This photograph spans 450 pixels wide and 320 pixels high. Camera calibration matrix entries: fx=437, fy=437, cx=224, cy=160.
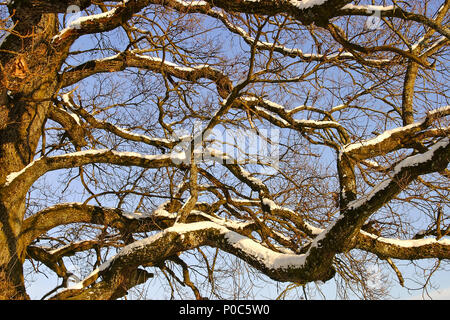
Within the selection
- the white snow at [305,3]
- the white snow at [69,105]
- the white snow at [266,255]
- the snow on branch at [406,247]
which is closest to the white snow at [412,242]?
the snow on branch at [406,247]

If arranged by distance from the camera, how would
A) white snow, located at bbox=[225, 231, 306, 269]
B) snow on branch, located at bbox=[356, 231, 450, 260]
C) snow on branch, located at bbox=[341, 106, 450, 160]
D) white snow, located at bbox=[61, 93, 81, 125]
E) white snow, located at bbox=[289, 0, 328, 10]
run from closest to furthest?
white snow, located at bbox=[289, 0, 328, 10] < white snow, located at bbox=[225, 231, 306, 269] < snow on branch, located at bbox=[356, 231, 450, 260] < snow on branch, located at bbox=[341, 106, 450, 160] < white snow, located at bbox=[61, 93, 81, 125]

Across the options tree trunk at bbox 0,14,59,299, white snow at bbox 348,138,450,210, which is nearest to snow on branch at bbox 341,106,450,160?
white snow at bbox 348,138,450,210

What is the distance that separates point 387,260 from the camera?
18.0 ft

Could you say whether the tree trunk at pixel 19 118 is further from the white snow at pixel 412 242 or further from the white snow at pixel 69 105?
the white snow at pixel 412 242

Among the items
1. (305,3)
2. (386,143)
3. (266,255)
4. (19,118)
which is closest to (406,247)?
(386,143)

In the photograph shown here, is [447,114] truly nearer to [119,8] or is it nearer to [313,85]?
[313,85]

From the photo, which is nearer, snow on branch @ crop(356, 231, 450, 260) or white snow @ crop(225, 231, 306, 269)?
white snow @ crop(225, 231, 306, 269)

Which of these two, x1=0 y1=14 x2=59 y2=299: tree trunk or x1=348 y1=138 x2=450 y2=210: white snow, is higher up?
x1=0 y1=14 x2=59 y2=299: tree trunk

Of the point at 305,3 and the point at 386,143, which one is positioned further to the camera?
the point at 386,143

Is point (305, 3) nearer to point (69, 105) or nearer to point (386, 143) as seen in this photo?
point (386, 143)

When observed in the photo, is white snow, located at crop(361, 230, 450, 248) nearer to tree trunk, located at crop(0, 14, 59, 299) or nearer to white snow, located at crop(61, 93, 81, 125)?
tree trunk, located at crop(0, 14, 59, 299)

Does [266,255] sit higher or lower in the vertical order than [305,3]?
lower

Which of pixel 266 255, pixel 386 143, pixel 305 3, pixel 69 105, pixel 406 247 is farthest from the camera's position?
pixel 69 105

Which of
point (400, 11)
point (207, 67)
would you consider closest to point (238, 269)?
point (207, 67)
